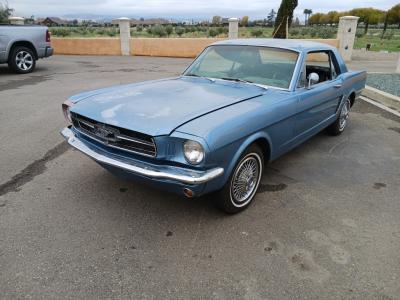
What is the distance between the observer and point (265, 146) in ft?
11.3

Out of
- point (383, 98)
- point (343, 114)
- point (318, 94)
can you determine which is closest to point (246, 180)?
point (318, 94)

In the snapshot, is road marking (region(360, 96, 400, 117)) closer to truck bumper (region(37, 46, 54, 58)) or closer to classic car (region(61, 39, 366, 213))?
classic car (region(61, 39, 366, 213))

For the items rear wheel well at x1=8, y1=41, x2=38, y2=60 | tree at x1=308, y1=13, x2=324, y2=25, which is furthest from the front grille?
tree at x1=308, y1=13, x2=324, y2=25

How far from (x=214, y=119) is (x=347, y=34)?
1477 centimetres

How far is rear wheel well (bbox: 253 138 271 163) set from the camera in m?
3.29

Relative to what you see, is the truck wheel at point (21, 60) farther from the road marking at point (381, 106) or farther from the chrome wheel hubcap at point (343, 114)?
the road marking at point (381, 106)

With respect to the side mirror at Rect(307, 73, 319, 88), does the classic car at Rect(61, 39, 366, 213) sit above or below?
below

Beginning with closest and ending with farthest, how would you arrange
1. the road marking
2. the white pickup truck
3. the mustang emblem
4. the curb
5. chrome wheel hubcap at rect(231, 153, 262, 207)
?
the mustang emblem → chrome wheel hubcap at rect(231, 153, 262, 207) → the road marking → the curb → the white pickup truck

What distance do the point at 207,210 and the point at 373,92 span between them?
22.4 ft

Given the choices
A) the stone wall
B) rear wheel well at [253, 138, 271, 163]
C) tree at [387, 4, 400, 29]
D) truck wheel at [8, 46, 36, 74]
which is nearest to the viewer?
rear wheel well at [253, 138, 271, 163]

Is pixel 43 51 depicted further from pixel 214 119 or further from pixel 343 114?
pixel 214 119

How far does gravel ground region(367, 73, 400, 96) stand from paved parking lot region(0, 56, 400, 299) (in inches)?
179

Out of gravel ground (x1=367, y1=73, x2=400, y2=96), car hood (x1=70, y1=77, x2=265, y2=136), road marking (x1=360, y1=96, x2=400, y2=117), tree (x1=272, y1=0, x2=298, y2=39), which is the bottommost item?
road marking (x1=360, y1=96, x2=400, y2=117)

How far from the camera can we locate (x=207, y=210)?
10.9ft
